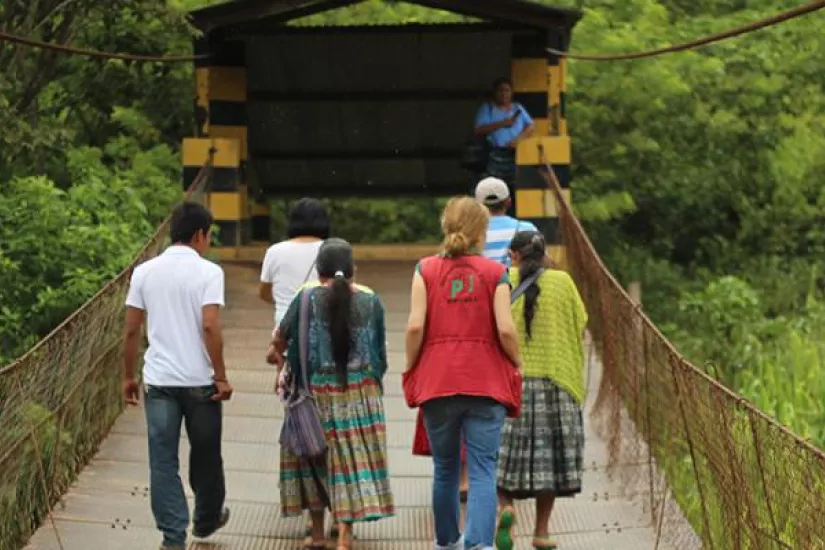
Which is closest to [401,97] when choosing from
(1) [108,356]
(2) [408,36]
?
(2) [408,36]

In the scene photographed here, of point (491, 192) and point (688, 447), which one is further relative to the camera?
point (688, 447)

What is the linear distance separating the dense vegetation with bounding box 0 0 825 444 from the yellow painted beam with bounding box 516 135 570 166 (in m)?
2.64

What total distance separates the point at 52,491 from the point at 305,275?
182 centimetres

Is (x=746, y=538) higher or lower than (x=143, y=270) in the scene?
lower

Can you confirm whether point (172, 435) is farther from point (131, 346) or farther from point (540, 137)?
point (540, 137)

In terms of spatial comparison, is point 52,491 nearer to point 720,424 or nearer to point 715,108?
point 720,424

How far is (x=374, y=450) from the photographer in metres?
9.38

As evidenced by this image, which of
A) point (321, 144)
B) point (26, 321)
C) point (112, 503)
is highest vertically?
point (321, 144)

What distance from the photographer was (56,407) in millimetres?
10445

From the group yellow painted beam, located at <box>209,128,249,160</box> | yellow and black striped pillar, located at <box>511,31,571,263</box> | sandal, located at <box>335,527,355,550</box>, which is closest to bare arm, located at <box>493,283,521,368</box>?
sandal, located at <box>335,527,355,550</box>

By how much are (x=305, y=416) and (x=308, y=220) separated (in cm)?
105

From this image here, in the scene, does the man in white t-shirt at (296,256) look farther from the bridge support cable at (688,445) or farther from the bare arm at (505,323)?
the bridge support cable at (688,445)

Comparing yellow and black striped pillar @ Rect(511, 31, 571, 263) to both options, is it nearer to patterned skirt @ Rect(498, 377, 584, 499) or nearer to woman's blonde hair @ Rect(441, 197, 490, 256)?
patterned skirt @ Rect(498, 377, 584, 499)

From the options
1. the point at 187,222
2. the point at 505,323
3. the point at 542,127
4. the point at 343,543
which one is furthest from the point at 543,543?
the point at 542,127
